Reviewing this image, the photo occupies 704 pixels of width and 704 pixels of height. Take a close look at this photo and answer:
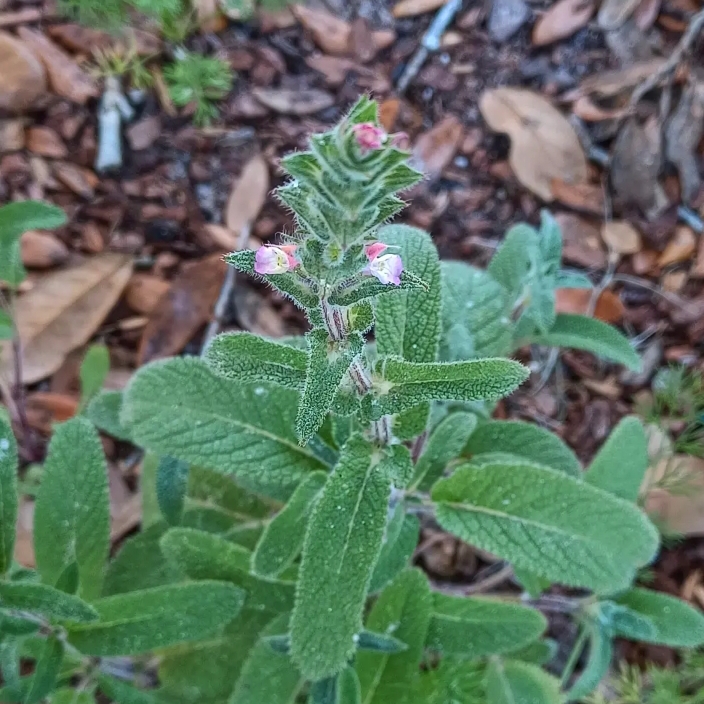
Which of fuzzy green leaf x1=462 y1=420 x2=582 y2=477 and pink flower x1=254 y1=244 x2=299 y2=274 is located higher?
pink flower x1=254 y1=244 x2=299 y2=274

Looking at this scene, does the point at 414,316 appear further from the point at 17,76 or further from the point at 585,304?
the point at 17,76

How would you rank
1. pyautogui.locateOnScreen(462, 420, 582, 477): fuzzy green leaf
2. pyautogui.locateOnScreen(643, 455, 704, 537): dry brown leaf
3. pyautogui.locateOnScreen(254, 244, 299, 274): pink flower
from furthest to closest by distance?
pyautogui.locateOnScreen(643, 455, 704, 537): dry brown leaf, pyautogui.locateOnScreen(462, 420, 582, 477): fuzzy green leaf, pyautogui.locateOnScreen(254, 244, 299, 274): pink flower

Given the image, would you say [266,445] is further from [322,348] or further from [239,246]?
[239,246]

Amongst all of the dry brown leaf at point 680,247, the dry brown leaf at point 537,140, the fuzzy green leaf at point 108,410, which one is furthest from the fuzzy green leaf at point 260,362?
the dry brown leaf at point 680,247

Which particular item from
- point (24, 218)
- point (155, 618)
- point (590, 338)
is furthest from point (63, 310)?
point (590, 338)

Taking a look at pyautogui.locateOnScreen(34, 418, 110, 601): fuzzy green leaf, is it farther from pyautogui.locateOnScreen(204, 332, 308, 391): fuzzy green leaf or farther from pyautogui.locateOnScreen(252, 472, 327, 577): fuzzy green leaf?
pyautogui.locateOnScreen(204, 332, 308, 391): fuzzy green leaf

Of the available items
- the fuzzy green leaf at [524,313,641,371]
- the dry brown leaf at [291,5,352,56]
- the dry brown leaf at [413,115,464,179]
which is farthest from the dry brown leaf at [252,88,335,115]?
the fuzzy green leaf at [524,313,641,371]

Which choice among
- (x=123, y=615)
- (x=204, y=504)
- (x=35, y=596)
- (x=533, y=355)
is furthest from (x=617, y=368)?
(x=35, y=596)
